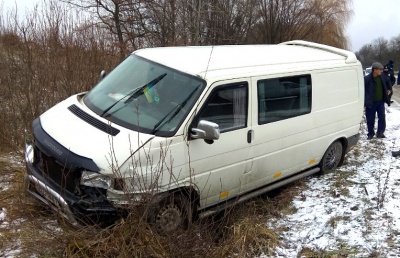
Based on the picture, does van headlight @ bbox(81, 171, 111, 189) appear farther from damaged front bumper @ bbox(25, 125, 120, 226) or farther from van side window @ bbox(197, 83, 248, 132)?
van side window @ bbox(197, 83, 248, 132)

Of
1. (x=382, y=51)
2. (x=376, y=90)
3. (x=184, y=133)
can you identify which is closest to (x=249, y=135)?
(x=184, y=133)

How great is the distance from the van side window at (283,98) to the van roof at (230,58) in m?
0.21

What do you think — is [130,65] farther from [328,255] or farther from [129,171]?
[328,255]

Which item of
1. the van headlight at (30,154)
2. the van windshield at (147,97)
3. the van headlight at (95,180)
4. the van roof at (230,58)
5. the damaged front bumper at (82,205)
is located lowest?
the damaged front bumper at (82,205)

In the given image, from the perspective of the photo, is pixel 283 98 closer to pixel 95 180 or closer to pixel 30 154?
pixel 95 180

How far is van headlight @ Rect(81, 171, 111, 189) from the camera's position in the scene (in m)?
3.84

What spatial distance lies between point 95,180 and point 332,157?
4.37m

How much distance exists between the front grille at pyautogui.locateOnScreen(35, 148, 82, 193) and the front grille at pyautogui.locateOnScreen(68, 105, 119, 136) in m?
0.53

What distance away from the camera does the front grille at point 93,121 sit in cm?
417

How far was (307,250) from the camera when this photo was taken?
430 centimetres

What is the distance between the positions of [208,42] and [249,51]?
21.9 metres

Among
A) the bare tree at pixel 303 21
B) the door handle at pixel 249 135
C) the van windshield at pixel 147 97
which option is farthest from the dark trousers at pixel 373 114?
the bare tree at pixel 303 21

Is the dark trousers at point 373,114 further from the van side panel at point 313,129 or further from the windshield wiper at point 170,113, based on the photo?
the windshield wiper at point 170,113

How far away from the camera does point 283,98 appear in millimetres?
5430
